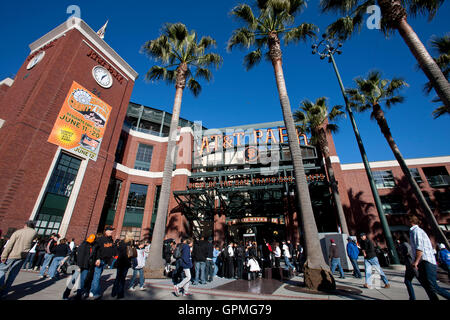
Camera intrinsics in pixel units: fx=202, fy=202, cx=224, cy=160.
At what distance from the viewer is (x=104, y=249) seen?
18.4ft

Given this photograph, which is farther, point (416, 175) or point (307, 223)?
point (416, 175)

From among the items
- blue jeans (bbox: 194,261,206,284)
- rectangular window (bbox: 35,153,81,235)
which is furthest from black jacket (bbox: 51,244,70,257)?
rectangular window (bbox: 35,153,81,235)

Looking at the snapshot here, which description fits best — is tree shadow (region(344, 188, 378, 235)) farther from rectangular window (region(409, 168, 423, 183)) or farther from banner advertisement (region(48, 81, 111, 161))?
banner advertisement (region(48, 81, 111, 161))

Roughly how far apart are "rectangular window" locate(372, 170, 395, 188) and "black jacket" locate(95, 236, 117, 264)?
94.8 feet

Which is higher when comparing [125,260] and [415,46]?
[415,46]

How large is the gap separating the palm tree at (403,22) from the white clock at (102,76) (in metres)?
21.2

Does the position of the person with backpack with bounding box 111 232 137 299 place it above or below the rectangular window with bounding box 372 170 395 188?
below

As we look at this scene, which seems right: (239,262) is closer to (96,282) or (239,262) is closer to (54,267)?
(96,282)

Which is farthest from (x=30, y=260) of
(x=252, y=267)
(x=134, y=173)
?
(x=134, y=173)

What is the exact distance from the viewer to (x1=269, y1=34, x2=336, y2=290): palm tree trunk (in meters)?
6.44

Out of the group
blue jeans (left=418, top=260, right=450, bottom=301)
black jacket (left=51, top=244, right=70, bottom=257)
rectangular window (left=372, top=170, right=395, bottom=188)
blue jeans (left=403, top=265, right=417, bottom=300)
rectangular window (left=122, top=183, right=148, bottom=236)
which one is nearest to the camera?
blue jeans (left=418, top=260, right=450, bottom=301)

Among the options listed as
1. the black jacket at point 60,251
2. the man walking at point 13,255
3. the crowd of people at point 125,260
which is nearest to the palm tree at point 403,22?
the crowd of people at point 125,260

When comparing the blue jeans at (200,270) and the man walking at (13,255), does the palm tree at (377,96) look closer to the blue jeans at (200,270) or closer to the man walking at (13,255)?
the blue jeans at (200,270)

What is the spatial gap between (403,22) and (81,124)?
22.9 m
